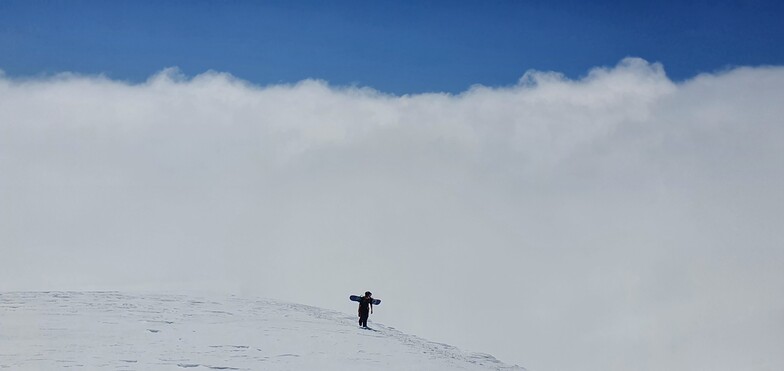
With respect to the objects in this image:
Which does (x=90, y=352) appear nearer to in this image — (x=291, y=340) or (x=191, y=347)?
(x=191, y=347)

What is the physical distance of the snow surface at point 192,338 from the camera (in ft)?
74.7

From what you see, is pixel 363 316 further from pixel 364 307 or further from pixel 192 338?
pixel 192 338

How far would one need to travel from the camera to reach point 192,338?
26188 millimetres

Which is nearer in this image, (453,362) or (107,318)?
(453,362)

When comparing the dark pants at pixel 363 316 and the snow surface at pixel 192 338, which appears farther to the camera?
the dark pants at pixel 363 316

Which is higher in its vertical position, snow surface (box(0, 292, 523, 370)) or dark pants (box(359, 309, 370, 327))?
dark pants (box(359, 309, 370, 327))

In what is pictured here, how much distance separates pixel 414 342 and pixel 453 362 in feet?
12.5

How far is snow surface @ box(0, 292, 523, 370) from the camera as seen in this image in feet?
74.7

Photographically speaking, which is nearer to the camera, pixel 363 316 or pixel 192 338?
pixel 192 338

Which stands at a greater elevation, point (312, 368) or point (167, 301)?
point (167, 301)

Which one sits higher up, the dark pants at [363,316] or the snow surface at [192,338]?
the dark pants at [363,316]

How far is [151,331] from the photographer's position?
88.1 feet

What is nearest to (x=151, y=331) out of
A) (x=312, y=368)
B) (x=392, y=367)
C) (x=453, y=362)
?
(x=312, y=368)

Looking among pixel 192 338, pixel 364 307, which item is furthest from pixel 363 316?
pixel 192 338
